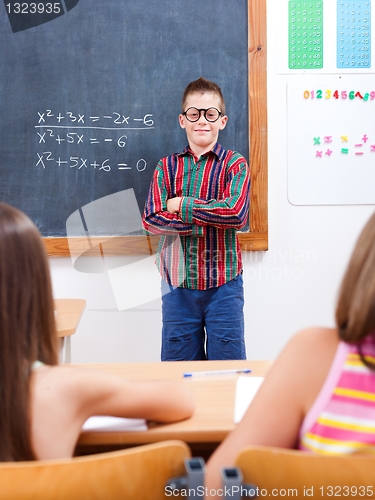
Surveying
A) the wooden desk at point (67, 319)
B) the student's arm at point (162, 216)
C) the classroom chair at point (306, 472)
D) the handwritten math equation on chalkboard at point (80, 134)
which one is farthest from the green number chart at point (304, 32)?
the classroom chair at point (306, 472)

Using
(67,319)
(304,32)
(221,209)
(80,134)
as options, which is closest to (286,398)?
(67,319)

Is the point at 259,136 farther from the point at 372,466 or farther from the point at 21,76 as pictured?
the point at 372,466

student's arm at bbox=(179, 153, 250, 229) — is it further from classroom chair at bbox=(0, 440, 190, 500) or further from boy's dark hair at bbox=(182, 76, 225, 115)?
classroom chair at bbox=(0, 440, 190, 500)

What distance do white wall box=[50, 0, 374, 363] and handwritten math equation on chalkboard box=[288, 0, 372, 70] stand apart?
0.54 metres

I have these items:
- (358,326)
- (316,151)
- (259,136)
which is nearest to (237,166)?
(259,136)

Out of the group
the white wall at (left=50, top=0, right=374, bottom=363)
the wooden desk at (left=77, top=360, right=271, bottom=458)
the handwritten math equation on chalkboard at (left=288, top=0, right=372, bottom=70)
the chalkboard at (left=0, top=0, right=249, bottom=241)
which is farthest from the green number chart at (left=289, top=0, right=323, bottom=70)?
the wooden desk at (left=77, top=360, right=271, bottom=458)

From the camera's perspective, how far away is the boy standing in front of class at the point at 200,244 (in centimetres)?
288

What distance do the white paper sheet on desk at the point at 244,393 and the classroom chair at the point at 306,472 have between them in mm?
447

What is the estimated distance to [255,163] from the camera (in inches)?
128

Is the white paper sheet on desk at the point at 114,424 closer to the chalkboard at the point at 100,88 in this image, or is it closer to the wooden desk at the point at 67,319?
the wooden desk at the point at 67,319

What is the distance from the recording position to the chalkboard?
3.17 m

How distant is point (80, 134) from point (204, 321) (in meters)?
1.28

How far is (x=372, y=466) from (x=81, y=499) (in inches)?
15.9

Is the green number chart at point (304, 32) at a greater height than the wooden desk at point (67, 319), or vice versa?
the green number chart at point (304, 32)
